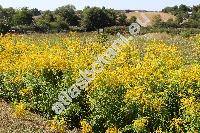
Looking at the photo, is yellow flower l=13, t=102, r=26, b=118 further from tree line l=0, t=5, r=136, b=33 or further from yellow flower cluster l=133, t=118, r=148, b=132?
tree line l=0, t=5, r=136, b=33

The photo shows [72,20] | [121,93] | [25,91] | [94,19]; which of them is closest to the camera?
[121,93]

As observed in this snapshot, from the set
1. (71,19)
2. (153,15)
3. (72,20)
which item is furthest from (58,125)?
(153,15)

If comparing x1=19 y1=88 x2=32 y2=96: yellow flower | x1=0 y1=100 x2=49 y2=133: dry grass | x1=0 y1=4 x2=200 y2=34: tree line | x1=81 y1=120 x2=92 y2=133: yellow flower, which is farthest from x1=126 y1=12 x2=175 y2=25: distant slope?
x1=81 y1=120 x2=92 y2=133: yellow flower

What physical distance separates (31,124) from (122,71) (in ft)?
7.28

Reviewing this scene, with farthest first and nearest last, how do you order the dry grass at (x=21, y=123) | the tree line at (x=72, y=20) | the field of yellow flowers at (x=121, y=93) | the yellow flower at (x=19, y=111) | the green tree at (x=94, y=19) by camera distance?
the green tree at (x=94, y=19) → the tree line at (x=72, y=20) → the yellow flower at (x=19, y=111) → the dry grass at (x=21, y=123) → the field of yellow flowers at (x=121, y=93)

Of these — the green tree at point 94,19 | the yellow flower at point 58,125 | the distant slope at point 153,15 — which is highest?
the yellow flower at point 58,125

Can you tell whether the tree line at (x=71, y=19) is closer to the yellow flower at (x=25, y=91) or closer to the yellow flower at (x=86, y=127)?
the yellow flower at (x=25, y=91)

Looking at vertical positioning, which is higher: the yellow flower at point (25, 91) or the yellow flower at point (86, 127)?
the yellow flower at point (25, 91)

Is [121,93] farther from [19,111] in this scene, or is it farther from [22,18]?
[22,18]

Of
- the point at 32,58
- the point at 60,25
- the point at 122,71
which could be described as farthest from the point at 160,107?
→ the point at 60,25

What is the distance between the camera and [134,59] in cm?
1030

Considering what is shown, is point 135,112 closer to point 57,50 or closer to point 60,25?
point 57,50

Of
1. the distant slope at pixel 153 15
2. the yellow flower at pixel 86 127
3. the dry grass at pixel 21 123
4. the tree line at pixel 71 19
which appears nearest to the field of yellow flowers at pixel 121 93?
the yellow flower at pixel 86 127

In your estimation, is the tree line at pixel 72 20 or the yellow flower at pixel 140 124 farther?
the tree line at pixel 72 20
